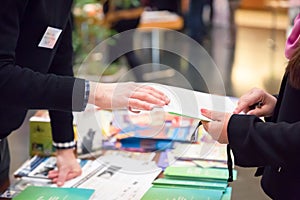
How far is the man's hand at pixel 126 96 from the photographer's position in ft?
4.04

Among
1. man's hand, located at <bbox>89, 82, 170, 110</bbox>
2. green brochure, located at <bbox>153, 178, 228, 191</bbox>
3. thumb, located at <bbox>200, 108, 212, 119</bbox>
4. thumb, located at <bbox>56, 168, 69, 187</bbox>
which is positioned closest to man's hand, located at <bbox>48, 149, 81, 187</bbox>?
thumb, located at <bbox>56, 168, 69, 187</bbox>

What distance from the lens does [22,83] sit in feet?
4.07

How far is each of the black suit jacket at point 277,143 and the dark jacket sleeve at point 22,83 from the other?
0.36 metres

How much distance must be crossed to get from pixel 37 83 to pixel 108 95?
0.16 m

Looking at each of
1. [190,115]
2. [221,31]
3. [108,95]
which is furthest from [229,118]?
[221,31]

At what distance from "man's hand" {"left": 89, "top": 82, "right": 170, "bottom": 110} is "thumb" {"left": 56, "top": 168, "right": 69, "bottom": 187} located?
35cm

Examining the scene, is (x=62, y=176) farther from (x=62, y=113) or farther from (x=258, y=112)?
(x=258, y=112)

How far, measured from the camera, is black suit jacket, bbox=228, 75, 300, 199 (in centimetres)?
111

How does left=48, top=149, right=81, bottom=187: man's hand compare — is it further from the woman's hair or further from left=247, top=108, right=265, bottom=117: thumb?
the woman's hair

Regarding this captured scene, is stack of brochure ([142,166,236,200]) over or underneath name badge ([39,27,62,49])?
underneath

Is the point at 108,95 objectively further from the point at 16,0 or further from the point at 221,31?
the point at 221,31

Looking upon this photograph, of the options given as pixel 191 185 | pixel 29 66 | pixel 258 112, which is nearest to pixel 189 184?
pixel 191 185

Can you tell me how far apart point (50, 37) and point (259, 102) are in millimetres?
540

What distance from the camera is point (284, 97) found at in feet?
4.01
